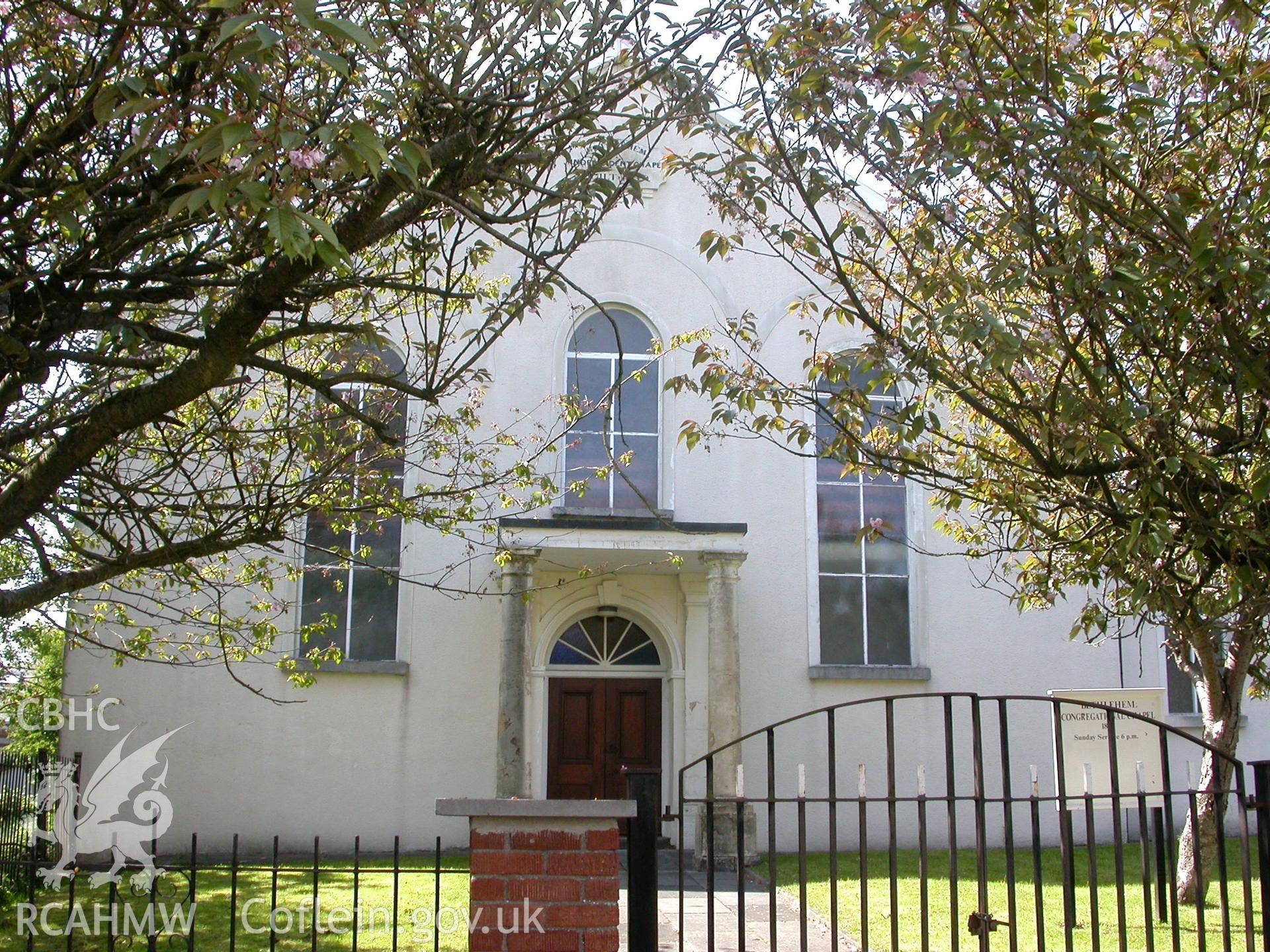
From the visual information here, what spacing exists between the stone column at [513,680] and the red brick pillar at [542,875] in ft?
25.5

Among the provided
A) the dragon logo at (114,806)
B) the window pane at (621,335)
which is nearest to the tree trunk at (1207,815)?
the window pane at (621,335)

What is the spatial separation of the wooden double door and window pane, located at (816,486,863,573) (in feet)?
8.65

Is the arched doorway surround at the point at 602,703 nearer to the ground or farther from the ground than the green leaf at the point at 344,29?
nearer to the ground

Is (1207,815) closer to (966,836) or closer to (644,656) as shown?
(966,836)

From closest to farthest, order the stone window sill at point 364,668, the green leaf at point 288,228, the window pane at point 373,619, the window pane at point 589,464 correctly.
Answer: the green leaf at point 288,228 < the stone window sill at point 364,668 < the window pane at point 373,619 < the window pane at point 589,464

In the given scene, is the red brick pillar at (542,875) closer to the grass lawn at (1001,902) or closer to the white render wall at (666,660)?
the grass lawn at (1001,902)

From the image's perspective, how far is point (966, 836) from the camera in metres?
14.4

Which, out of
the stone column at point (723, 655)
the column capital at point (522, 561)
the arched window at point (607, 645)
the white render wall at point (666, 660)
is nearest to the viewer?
the column capital at point (522, 561)

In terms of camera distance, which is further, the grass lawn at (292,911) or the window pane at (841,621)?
the window pane at (841,621)

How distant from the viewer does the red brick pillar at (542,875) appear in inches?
173

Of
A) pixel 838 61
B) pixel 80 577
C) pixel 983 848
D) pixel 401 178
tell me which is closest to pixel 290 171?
pixel 401 178

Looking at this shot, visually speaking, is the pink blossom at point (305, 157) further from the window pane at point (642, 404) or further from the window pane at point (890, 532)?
the window pane at point (890, 532)

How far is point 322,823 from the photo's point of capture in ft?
43.8

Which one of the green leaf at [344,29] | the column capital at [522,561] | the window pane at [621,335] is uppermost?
the window pane at [621,335]
